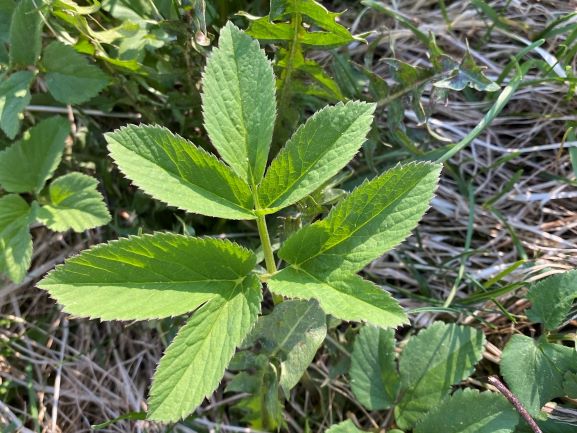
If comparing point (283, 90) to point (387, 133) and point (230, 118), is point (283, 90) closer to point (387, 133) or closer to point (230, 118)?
point (387, 133)

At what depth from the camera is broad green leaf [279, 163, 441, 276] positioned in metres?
1.25

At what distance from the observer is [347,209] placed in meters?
1.27

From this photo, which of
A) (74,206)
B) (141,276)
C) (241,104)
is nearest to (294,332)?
→ (141,276)

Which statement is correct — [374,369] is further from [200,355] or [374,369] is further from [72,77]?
[72,77]

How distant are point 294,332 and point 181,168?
49cm

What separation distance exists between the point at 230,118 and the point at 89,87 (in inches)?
26.7

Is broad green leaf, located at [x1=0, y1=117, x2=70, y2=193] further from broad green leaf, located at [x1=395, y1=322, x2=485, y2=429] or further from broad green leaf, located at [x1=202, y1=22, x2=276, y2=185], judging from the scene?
broad green leaf, located at [x1=395, y1=322, x2=485, y2=429]

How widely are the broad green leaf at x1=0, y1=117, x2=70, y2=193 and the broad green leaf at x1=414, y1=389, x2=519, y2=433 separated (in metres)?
1.34

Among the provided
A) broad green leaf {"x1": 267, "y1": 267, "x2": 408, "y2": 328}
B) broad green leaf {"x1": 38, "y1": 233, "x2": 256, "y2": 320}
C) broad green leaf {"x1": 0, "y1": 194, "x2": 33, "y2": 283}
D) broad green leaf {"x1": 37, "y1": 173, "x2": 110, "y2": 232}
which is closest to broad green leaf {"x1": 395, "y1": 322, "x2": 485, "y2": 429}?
broad green leaf {"x1": 267, "y1": 267, "x2": 408, "y2": 328}

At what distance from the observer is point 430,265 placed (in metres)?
2.04

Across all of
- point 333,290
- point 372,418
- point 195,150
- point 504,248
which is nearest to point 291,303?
point 333,290

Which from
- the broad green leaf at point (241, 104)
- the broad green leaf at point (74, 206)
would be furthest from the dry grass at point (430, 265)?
the broad green leaf at point (241, 104)

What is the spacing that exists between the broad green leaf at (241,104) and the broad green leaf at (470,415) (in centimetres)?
77

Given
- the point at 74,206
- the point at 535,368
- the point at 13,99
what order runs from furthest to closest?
the point at 74,206, the point at 13,99, the point at 535,368
